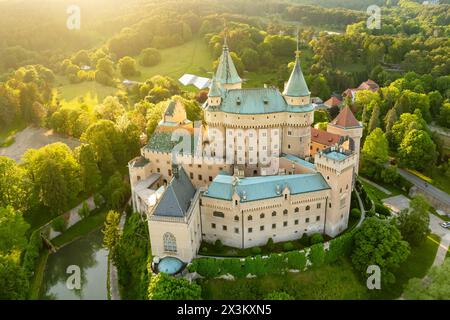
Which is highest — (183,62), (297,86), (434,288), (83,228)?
(297,86)

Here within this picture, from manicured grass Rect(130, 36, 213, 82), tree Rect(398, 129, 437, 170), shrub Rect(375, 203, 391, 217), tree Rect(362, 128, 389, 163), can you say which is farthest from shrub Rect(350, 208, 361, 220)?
manicured grass Rect(130, 36, 213, 82)

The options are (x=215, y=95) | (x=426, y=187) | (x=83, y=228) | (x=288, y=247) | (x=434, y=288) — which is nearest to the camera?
(x=434, y=288)

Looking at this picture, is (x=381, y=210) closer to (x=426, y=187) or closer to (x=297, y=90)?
(x=426, y=187)

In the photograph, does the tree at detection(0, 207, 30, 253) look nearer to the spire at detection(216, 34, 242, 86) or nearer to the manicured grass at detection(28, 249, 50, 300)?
the manicured grass at detection(28, 249, 50, 300)

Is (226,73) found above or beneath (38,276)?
above

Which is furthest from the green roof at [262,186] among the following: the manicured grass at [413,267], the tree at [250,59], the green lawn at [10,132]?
the tree at [250,59]

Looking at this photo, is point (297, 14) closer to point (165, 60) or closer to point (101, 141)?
point (165, 60)

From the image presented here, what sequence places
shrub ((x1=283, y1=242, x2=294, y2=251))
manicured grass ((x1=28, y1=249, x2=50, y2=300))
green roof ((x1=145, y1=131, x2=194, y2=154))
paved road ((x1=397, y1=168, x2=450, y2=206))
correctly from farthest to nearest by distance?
paved road ((x1=397, y1=168, x2=450, y2=206)) → green roof ((x1=145, y1=131, x2=194, y2=154)) → manicured grass ((x1=28, y1=249, x2=50, y2=300)) → shrub ((x1=283, y1=242, x2=294, y2=251))

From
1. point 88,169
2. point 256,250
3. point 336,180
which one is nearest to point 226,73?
point 336,180
